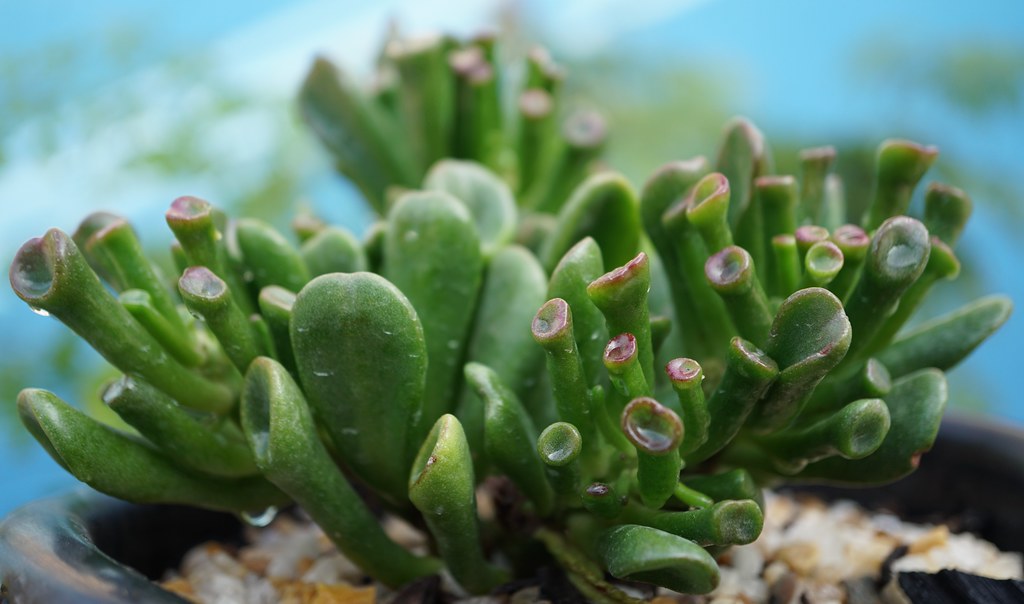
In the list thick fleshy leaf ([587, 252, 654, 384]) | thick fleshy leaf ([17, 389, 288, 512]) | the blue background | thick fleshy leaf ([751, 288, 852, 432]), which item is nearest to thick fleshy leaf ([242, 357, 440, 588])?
thick fleshy leaf ([17, 389, 288, 512])

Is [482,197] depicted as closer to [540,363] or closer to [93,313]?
[540,363]

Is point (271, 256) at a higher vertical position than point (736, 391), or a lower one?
higher

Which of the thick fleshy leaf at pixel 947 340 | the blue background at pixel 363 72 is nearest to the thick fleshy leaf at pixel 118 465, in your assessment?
the thick fleshy leaf at pixel 947 340

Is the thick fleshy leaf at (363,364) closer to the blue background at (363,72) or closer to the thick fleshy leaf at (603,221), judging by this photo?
the thick fleshy leaf at (603,221)

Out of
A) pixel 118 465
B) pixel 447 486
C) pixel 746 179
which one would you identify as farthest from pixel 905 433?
pixel 118 465

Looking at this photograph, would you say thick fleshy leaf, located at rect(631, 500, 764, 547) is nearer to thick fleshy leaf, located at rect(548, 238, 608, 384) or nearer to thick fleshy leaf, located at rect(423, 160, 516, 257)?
thick fleshy leaf, located at rect(548, 238, 608, 384)

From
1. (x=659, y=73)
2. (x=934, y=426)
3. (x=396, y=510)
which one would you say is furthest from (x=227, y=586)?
(x=659, y=73)

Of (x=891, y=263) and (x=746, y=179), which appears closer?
(x=891, y=263)
